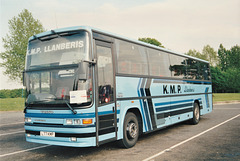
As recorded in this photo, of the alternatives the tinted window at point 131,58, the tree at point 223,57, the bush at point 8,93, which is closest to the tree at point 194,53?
the tree at point 223,57

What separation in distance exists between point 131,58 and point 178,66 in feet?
13.4

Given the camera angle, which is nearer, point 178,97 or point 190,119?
point 178,97

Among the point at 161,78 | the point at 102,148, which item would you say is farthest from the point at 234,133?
the point at 102,148

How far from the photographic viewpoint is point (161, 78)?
955cm

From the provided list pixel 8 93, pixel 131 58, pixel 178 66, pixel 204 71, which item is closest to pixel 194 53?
pixel 8 93

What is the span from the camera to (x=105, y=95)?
6.52m

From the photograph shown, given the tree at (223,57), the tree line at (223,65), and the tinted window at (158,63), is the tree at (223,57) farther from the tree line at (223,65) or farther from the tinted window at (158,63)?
the tinted window at (158,63)

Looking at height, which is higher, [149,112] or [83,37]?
[83,37]

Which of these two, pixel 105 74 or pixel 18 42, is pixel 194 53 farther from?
pixel 105 74

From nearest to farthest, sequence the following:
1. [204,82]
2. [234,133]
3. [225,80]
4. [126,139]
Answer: [126,139]
[234,133]
[204,82]
[225,80]

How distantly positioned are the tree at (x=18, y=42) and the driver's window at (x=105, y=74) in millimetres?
33950

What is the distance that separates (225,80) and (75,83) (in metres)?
74.9

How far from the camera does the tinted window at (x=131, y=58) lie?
24.5ft

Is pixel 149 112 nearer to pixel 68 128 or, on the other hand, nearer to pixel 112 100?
pixel 112 100
